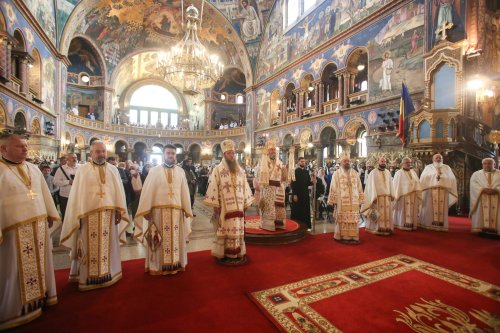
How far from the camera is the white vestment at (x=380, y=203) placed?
617cm

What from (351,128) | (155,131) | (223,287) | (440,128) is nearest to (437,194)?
(440,128)

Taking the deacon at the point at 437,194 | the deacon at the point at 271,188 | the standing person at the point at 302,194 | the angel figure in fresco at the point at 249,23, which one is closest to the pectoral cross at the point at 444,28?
the deacon at the point at 437,194

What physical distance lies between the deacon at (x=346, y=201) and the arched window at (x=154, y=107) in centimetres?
2556

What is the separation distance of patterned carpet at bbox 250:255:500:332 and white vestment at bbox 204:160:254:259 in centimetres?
112

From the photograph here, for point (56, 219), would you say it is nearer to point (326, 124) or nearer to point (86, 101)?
point (326, 124)

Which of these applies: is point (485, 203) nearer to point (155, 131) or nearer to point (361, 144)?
point (361, 144)

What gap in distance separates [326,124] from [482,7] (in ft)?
25.8

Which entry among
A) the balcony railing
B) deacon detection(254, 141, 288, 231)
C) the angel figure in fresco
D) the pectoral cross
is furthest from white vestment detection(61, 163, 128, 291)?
the angel figure in fresco

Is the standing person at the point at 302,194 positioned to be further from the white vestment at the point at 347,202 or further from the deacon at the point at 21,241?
the deacon at the point at 21,241

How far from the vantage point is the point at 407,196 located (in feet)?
22.2

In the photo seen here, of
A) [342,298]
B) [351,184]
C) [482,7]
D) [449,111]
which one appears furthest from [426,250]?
[482,7]

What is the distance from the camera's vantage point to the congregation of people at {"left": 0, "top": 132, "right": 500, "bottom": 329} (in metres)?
2.57

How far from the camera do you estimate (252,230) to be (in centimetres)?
597

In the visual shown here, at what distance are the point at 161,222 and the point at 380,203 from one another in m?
5.12
